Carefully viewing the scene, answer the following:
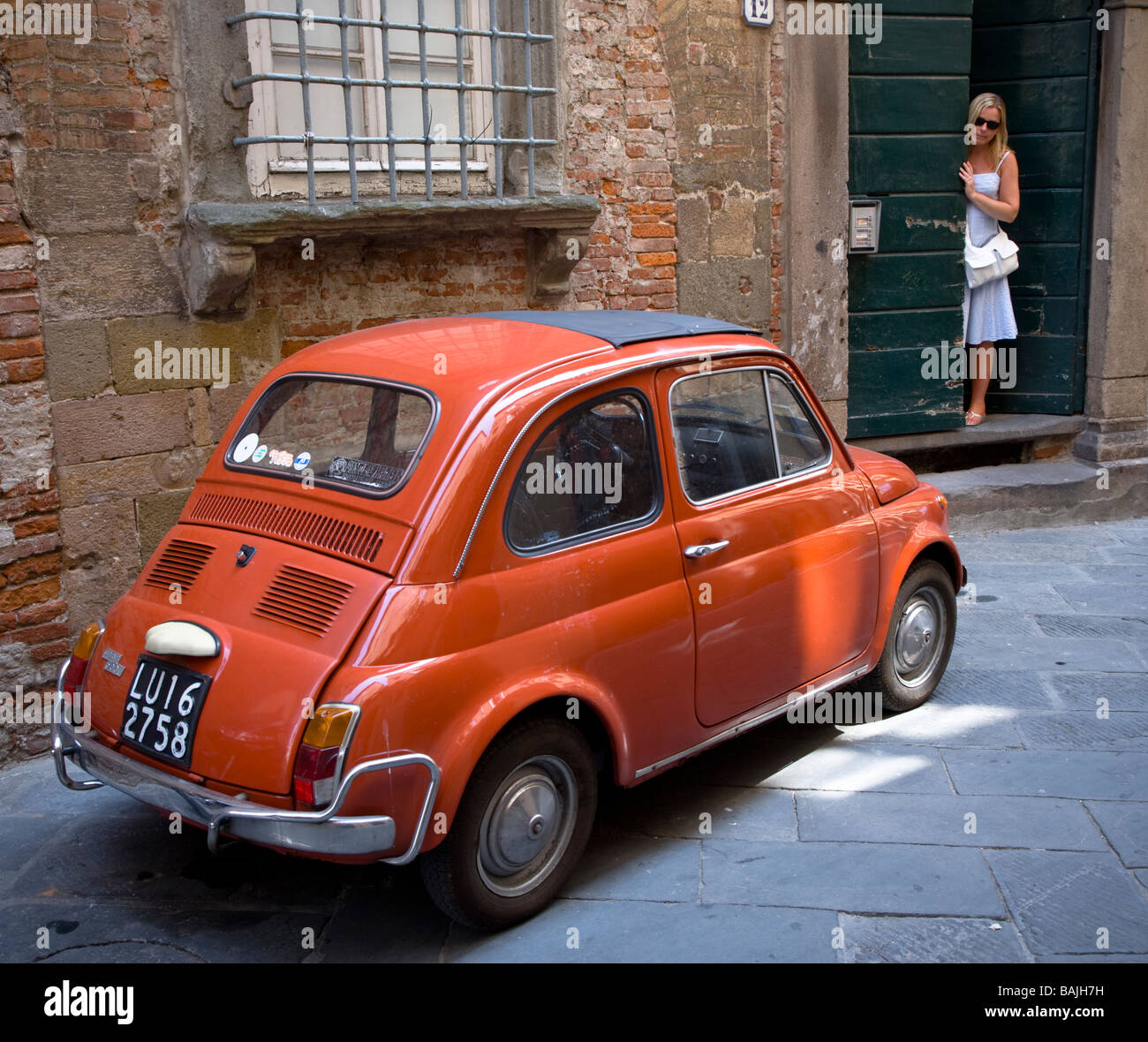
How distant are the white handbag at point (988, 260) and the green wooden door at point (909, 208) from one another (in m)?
0.13

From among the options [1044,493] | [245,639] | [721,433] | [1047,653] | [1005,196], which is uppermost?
[1005,196]

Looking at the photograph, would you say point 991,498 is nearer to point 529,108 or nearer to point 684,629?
point 529,108

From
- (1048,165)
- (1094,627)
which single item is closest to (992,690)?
(1094,627)

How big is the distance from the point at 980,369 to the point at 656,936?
6297 millimetres

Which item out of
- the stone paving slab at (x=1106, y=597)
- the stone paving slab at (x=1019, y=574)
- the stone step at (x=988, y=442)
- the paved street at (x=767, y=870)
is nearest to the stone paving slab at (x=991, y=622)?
the stone paving slab at (x=1019, y=574)

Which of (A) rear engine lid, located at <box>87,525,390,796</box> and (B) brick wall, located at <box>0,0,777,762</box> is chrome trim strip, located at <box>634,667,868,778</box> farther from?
(B) brick wall, located at <box>0,0,777,762</box>

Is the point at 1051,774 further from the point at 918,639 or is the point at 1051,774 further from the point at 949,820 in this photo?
the point at 918,639

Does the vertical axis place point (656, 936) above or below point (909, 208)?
below

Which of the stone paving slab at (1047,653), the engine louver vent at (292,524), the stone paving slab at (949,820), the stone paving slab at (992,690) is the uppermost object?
the engine louver vent at (292,524)

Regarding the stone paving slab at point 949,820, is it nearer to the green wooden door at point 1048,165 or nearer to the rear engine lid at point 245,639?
the rear engine lid at point 245,639

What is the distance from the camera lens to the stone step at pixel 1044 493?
327 inches

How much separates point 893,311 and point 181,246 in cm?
498

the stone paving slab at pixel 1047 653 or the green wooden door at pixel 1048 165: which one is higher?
the green wooden door at pixel 1048 165

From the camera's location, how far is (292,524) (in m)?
3.82
